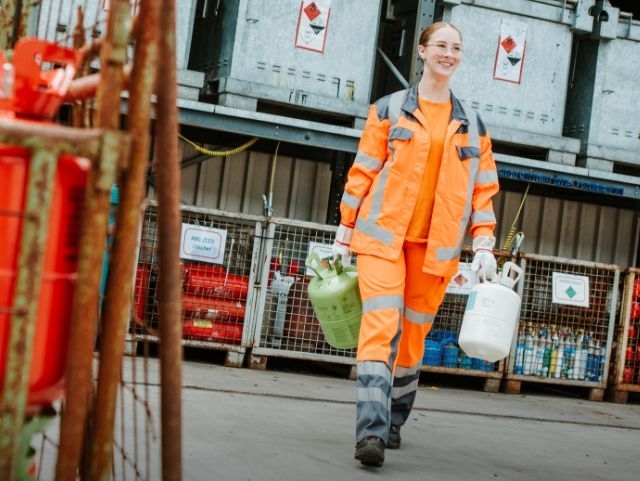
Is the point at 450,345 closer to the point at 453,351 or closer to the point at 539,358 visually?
the point at 453,351

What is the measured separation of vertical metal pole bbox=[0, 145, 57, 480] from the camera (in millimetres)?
2258

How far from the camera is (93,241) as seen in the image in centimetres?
231

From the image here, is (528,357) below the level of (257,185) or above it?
below

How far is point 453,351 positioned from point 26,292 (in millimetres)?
8015

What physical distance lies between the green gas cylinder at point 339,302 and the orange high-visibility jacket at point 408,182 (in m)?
0.30

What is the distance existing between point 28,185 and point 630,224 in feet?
37.3

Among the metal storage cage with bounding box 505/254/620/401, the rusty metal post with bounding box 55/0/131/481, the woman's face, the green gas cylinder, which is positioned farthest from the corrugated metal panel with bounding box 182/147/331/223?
the rusty metal post with bounding box 55/0/131/481

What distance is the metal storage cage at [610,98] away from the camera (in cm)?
1030

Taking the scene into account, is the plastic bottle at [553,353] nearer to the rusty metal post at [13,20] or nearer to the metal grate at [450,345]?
the metal grate at [450,345]

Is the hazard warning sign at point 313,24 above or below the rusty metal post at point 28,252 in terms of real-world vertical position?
above

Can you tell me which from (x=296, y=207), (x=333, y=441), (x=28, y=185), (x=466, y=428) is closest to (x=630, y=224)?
(x=296, y=207)

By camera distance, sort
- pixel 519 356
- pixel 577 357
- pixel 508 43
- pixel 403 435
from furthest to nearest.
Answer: pixel 577 357 → pixel 519 356 → pixel 508 43 → pixel 403 435

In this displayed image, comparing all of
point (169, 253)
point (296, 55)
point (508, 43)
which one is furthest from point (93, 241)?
point (508, 43)

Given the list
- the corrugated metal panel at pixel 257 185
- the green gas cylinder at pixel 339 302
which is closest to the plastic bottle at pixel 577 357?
the corrugated metal panel at pixel 257 185
